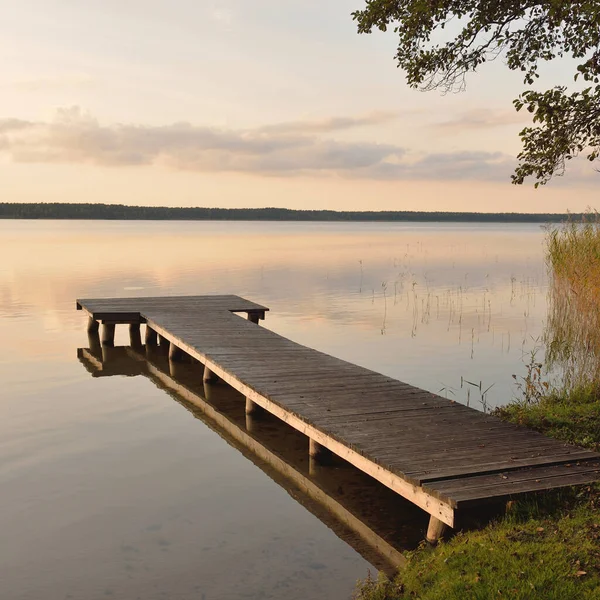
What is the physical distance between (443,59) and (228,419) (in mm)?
5339

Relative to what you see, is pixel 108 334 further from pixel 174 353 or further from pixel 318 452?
pixel 318 452

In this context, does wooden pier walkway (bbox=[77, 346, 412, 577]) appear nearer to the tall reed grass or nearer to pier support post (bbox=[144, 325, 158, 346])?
pier support post (bbox=[144, 325, 158, 346])

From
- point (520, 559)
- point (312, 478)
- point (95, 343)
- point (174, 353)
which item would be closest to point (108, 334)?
point (95, 343)

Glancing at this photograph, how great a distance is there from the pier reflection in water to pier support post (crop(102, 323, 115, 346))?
104 inches

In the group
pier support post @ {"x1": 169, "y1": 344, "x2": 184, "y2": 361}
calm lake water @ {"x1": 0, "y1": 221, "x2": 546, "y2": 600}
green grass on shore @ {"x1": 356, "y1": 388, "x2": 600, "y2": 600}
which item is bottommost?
calm lake water @ {"x1": 0, "y1": 221, "x2": 546, "y2": 600}

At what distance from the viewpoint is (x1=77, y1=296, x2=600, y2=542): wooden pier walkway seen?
5.55m

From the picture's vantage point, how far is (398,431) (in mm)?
6809

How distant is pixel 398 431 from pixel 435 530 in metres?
1.39

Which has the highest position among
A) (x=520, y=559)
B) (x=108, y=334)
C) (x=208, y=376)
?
(x=520, y=559)

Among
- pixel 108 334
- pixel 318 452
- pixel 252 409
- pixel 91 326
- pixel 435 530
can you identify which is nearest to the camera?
pixel 435 530

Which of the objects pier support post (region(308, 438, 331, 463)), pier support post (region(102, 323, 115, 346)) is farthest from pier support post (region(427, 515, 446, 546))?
pier support post (region(102, 323, 115, 346))

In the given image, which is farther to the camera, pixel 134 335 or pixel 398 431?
pixel 134 335

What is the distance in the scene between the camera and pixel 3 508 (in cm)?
680

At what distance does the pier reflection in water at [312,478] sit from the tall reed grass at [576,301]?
4.15m
